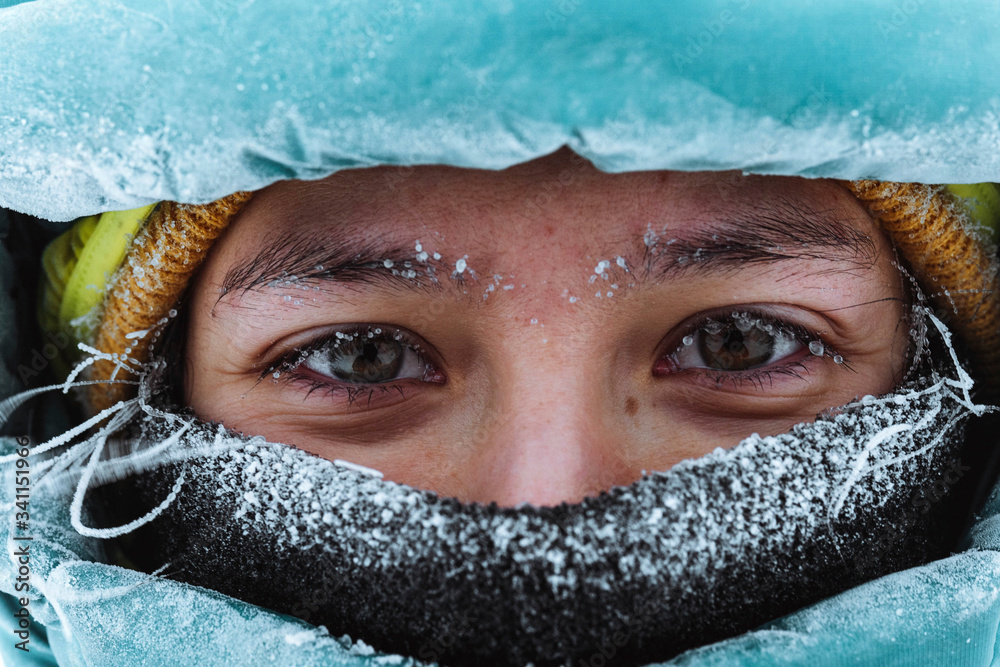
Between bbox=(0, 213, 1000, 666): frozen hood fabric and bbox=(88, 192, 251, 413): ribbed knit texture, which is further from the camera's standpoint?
bbox=(88, 192, 251, 413): ribbed knit texture

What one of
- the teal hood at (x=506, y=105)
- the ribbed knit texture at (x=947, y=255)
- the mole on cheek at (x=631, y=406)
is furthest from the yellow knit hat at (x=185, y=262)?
the mole on cheek at (x=631, y=406)

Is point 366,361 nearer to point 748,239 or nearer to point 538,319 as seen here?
point 538,319

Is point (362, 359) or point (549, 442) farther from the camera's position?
point (362, 359)

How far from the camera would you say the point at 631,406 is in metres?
1.02

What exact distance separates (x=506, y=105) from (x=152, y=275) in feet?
2.01

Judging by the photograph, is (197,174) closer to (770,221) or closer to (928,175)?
(770,221)

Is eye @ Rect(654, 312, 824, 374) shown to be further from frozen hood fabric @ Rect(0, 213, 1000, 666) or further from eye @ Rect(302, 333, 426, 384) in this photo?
eye @ Rect(302, 333, 426, 384)

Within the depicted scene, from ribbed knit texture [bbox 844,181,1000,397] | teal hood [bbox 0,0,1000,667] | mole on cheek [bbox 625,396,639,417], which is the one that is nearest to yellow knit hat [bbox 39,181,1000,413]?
ribbed knit texture [bbox 844,181,1000,397]

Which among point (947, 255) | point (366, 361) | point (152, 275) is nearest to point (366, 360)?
point (366, 361)

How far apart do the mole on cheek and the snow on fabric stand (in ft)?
1.09

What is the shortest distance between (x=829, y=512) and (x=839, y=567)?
7 cm

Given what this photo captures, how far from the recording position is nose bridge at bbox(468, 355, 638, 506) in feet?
3.03

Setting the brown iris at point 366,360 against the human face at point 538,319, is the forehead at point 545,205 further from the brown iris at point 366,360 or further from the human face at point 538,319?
the brown iris at point 366,360

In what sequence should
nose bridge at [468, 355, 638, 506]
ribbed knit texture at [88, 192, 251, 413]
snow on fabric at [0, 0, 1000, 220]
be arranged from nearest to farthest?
snow on fabric at [0, 0, 1000, 220] → nose bridge at [468, 355, 638, 506] → ribbed knit texture at [88, 192, 251, 413]
